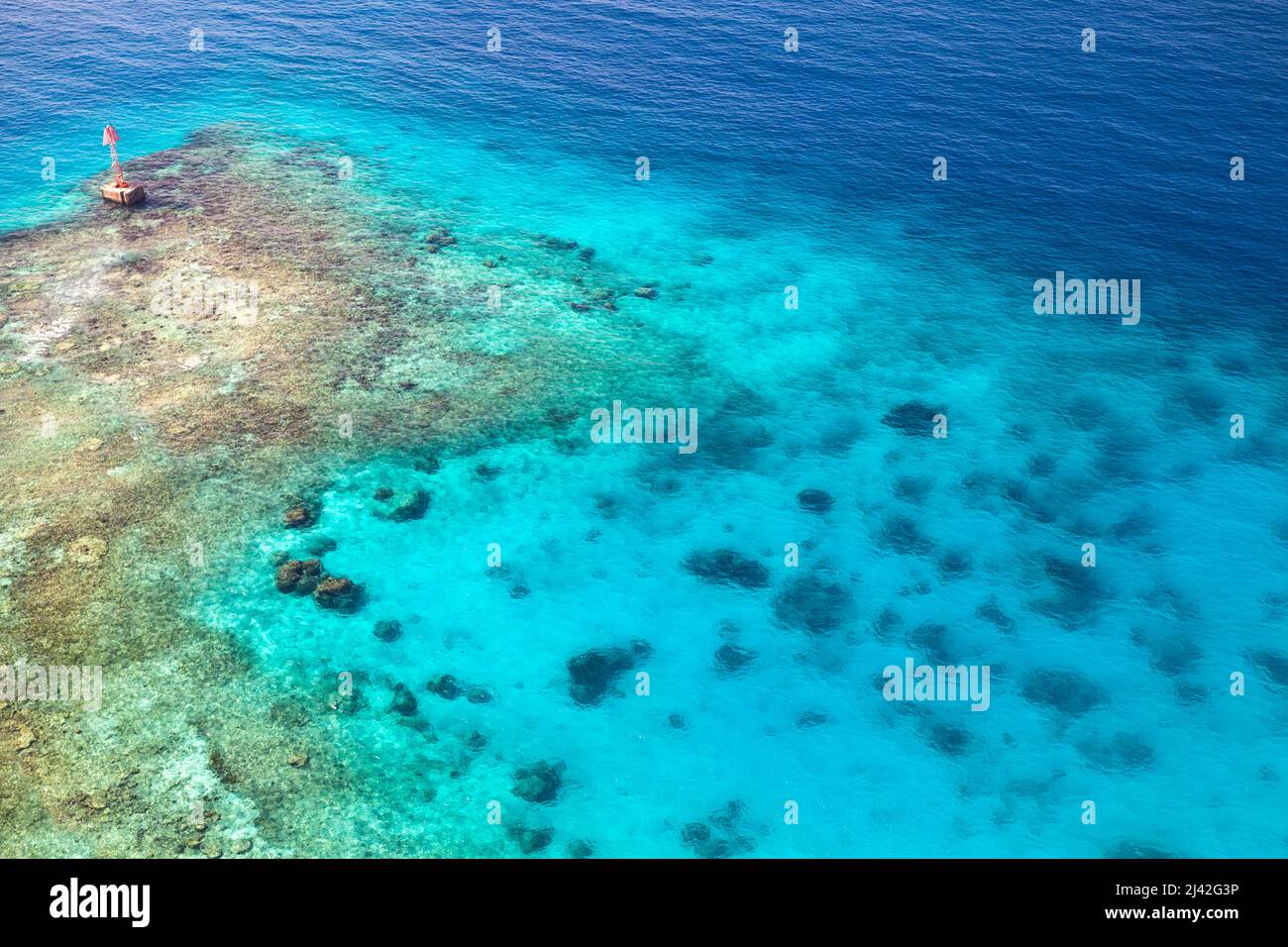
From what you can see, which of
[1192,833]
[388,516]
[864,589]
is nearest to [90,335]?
[388,516]

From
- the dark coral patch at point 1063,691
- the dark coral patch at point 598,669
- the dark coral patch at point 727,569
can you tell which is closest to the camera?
the dark coral patch at point 1063,691

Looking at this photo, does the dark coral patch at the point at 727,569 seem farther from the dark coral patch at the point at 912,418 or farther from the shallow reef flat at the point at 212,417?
the dark coral patch at the point at 912,418

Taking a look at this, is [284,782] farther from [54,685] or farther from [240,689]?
[54,685]

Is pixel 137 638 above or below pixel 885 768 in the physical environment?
above

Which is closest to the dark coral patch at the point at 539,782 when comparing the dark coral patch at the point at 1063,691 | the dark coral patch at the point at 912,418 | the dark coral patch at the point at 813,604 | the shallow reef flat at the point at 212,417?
the shallow reef flat at the point at 212,417

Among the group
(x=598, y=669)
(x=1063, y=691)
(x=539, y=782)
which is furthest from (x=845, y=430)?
(x=539, y=782)
